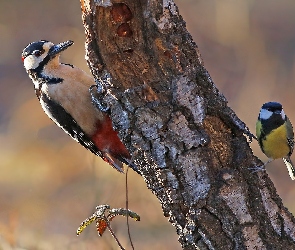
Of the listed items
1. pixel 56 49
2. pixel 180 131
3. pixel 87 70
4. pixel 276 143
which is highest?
pixel 87 70

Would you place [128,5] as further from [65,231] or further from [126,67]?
[65,231]

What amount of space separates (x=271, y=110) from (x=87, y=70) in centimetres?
324

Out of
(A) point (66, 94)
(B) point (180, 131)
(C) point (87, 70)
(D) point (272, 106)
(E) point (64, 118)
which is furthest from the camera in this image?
(C) point (87, 70)

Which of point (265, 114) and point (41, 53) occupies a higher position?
point (41, 53)

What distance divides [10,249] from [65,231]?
8.90ft

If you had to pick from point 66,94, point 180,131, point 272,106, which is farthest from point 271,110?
point 66,94

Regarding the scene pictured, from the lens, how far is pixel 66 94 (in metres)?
3.11

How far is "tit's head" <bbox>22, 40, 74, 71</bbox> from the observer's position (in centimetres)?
314

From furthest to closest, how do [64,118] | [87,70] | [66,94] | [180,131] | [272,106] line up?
[87,70] < [64,118] < [66,94] < [272,106] < [180,131]

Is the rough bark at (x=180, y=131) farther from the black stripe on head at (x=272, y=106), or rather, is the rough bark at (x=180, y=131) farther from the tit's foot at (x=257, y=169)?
the black stripe on head at (x=272, y=106)

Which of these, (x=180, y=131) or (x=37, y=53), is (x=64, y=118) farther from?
(x=180, y=131)

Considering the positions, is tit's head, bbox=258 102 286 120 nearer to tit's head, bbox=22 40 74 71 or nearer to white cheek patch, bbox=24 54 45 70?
tit's head, bbox=22 40 74 71

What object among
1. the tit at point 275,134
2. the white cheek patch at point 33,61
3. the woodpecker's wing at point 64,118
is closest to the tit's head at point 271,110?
the tit at point 275,134

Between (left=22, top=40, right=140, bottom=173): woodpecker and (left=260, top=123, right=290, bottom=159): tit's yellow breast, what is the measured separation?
62 cm
